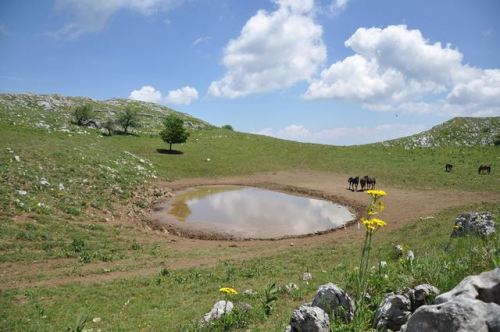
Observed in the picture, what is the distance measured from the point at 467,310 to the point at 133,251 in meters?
18.4

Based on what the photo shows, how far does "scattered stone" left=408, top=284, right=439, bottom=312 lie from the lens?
247 inches

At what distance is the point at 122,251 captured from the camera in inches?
775

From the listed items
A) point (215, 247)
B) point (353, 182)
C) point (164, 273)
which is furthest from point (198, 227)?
point (353, 182)

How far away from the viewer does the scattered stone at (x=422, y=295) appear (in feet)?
20.6

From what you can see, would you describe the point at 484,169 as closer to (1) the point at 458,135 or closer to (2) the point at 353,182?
(2) the point at 353,182

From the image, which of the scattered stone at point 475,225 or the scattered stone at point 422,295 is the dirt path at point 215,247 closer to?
the scattered stone at point 475,225

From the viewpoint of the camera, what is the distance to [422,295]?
6.32 m

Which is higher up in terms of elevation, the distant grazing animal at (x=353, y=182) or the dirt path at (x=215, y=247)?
the distant grazing animal at (x=353, y=182)

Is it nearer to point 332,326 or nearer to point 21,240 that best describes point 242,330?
point 332,326

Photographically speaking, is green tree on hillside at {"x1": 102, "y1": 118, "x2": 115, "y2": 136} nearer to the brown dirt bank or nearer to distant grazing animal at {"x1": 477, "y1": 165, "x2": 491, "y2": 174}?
the brown dirt bank

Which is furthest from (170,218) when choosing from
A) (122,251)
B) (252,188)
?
(252,188)

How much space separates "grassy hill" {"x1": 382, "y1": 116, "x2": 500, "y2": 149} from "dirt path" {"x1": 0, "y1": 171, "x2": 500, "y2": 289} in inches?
1244

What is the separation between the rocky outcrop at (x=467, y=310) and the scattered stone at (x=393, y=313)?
102 centimetres

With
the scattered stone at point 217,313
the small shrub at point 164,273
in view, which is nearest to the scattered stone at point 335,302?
the scattered stone at point 217,313
